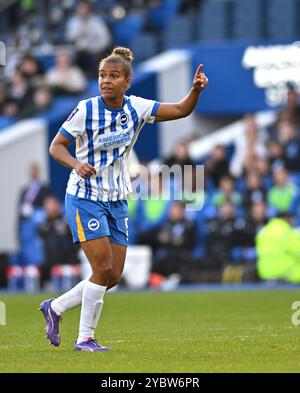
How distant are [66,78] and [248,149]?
14.6ft

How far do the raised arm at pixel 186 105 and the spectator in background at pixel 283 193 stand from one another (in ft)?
29.9

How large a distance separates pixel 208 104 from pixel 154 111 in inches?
529

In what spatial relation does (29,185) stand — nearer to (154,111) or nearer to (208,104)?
(208,104)

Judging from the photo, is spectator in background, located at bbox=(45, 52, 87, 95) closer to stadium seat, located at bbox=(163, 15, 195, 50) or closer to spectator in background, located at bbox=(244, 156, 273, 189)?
stadium seat, located at bbox=(163, 15, 195, 50)

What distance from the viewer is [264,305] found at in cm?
1424

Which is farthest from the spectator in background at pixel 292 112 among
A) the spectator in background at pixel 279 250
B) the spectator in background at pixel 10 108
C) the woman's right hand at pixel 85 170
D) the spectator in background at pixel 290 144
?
the woman's right hand at pixel 85 170

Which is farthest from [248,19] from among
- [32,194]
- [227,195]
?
[32,194]


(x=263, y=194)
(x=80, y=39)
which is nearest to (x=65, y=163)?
(x=263, y=194)

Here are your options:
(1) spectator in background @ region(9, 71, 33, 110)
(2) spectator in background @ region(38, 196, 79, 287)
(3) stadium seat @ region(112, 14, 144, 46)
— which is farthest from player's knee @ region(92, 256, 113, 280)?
(3) stadium seat @ region(112, 14, 144, 46)

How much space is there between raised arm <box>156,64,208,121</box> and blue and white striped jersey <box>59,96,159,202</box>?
355mm

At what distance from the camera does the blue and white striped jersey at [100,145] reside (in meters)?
9.23

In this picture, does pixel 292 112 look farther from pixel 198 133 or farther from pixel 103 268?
pixel 103 268

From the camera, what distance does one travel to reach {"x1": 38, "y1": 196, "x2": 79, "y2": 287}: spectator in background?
758 inches

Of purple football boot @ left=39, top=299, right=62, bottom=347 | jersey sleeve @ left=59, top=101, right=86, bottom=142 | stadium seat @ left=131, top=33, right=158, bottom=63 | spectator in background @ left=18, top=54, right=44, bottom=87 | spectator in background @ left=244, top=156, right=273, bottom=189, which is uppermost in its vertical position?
stadium seat @ left=131, top=33, right=158, bottom=63
